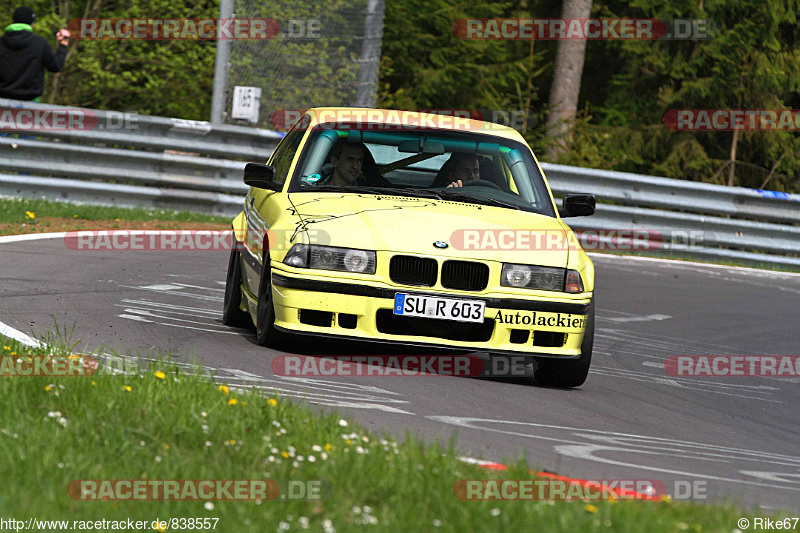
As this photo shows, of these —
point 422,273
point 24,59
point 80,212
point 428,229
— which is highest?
point 24,59

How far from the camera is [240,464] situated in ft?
14.4

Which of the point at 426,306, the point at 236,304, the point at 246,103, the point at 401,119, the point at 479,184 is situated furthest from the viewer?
the point at 246,103

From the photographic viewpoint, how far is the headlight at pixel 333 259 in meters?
7.13

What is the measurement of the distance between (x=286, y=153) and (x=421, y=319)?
92.2 inches

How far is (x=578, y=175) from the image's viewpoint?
17.6m

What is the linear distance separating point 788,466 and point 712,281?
9.69m

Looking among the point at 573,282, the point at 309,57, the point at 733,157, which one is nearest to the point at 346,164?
the point at 573,282

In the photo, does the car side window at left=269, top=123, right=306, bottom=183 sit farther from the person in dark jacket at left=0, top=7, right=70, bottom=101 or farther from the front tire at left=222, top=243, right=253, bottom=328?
the person in dark jacket at left=0, top=7, right=70, bottom=101

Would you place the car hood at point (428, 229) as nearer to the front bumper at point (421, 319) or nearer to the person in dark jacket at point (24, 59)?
the front bumper at point (421, 319)

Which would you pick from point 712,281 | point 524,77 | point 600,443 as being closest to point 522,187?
point 600,443

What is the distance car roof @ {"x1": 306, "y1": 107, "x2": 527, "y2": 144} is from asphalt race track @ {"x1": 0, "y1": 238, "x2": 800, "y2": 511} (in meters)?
1.61

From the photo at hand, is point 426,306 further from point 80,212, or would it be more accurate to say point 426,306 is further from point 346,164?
point 80,212

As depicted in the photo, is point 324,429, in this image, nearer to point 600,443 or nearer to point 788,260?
point 600,443

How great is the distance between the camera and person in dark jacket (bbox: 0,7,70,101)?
55.1ft
